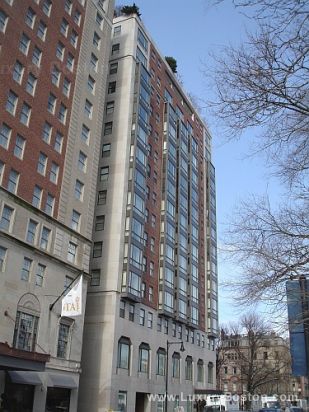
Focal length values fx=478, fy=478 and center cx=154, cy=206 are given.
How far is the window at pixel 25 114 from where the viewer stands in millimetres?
40278

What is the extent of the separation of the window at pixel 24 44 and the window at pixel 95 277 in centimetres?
2332

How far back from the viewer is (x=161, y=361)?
191 ft

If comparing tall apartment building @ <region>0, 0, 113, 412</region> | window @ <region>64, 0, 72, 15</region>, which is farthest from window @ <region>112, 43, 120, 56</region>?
window @ <region>64, 0, 72, 15</region>

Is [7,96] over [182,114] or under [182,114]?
under

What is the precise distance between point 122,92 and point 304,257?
51326 millimetres

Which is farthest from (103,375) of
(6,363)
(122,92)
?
(122,92)

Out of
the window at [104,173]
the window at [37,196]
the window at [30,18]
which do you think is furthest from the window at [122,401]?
the window at [30,18]

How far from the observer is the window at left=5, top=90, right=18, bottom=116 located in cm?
3900

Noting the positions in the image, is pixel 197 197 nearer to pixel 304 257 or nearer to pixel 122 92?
pixel 122 92

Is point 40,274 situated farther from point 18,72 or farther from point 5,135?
point 18,72

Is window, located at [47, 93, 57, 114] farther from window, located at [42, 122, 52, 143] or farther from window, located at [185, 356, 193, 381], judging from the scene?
window, located at [185, 356, 193, 381]

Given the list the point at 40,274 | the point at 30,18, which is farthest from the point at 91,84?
the point at 40,274

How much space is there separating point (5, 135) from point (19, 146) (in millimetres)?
1667

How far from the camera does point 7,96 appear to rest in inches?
1528
